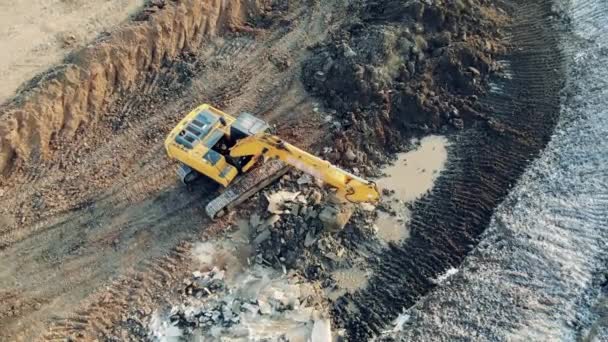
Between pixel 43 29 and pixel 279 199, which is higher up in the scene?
pixel 43 29

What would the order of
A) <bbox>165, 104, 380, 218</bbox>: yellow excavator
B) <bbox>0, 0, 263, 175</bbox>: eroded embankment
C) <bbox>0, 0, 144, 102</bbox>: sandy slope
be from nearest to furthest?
<bbox>165, 104, 380, 218</bbox>: yellow excavator, <bbox>0, 0, 263, 175</bbox>: eroded embankment, <bbox>0, 0, 144, 102</bbox>: sandy slope

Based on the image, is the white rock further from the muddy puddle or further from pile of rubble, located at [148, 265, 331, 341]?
the muddy puddle

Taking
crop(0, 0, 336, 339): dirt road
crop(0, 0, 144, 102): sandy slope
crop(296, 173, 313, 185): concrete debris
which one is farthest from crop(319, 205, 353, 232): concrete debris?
crop(0, 0, 144, 102): sandy slope

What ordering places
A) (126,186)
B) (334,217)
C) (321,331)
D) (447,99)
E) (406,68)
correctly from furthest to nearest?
(406,68), (447,99), (126,186), (334,217), (321,331)

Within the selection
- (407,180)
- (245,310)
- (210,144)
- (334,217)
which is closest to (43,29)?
(210,144)

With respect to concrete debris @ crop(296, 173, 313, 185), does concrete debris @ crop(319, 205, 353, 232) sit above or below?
above

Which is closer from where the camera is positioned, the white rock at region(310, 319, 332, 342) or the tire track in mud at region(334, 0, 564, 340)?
the white rock at region(310, 319, 332, 342)

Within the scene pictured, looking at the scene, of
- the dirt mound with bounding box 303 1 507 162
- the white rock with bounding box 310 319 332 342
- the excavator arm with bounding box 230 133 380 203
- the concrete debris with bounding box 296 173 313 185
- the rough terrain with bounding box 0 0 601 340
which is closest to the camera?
the white rock with bounding box 310 319 332 342

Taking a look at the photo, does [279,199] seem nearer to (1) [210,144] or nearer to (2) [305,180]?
(2) [305,180]
